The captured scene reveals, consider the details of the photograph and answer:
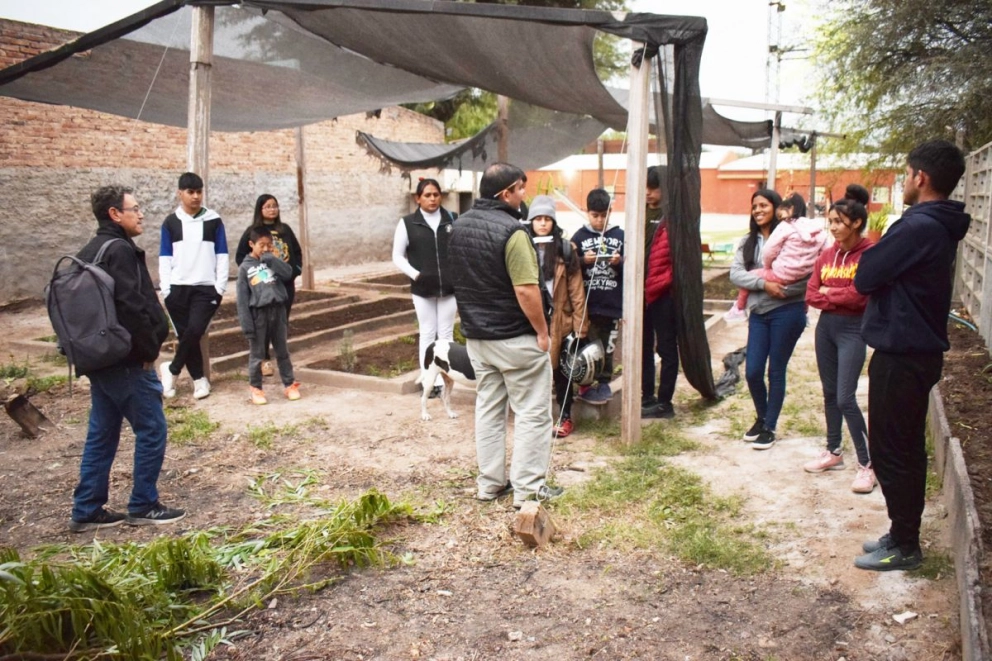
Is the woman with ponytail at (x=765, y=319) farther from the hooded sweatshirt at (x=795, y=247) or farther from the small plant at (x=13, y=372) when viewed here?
the small plant at (x=13, y=372)

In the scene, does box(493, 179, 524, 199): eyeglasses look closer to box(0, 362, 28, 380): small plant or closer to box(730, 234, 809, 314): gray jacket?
box(730, 234, 809, 314): gray jacket

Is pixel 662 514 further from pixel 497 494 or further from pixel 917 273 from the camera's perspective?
pixel 917 273

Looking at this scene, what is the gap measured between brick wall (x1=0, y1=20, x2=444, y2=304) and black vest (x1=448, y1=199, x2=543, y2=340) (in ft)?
23.1

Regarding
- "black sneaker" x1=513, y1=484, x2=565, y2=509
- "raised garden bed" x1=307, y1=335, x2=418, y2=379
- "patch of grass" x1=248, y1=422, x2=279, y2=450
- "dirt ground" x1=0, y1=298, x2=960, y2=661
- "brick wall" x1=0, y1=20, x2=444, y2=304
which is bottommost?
"dirt ground" x1=0, y1=298, x2=960, y2=661

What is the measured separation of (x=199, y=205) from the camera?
6.34 metres

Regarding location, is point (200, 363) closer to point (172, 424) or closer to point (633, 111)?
point (172, 424)

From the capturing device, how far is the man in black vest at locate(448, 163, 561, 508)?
13.4 feet

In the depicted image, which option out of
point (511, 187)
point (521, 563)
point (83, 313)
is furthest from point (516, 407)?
point (83, 313)

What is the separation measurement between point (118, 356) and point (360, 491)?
1.54 m

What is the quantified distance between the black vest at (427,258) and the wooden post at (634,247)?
166cm

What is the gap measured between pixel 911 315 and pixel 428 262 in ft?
12.5

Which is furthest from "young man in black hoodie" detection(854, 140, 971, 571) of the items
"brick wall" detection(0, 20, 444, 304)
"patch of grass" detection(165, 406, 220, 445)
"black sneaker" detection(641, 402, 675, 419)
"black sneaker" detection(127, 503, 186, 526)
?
"brick wall" detection(0, 20, 444, 304)

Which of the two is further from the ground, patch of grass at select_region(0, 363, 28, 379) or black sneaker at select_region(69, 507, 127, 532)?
patch of grass at select_region(0, 363, 28, 379)

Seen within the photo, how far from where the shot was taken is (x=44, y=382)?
6957 millimetres
